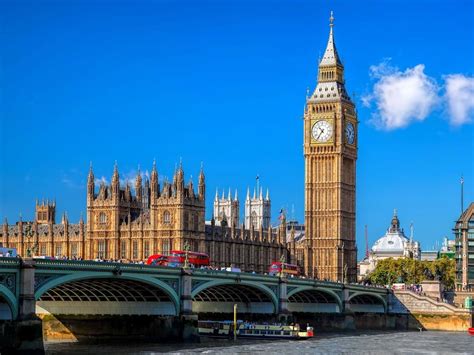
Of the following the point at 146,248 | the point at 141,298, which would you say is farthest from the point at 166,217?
the point at 141,298

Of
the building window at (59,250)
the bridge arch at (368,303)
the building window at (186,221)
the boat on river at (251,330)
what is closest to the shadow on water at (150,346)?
the boat on river at (251,330)

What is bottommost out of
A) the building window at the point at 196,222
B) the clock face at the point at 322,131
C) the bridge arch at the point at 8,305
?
the bridge arch at the point at 8,305

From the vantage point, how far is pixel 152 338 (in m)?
81.6

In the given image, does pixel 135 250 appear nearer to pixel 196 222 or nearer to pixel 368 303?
pixel 196 222

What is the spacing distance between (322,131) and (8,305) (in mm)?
84238

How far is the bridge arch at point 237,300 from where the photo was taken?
91.9m

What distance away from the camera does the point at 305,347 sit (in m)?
78.1

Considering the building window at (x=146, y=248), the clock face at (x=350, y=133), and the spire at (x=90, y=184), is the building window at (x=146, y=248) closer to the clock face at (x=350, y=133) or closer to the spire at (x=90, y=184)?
the spire at (x=90, y=184)

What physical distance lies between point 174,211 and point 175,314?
39.5 m

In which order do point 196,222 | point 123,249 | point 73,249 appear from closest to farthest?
1. point 196,222
2. point 123,249
3. point 73,249

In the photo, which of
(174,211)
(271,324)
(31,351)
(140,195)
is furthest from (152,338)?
(140,195)

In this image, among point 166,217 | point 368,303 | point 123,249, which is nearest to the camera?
point 166,217

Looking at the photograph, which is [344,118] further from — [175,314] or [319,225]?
[175,314]

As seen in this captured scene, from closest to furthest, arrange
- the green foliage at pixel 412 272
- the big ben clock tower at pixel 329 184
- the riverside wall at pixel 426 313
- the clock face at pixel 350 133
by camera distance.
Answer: the riverside wall at pixel 426 313 < the big ben clock tower at pixel 329 184 < the clock face at pixel 350 133 < the green foliage at pixel 412 272
